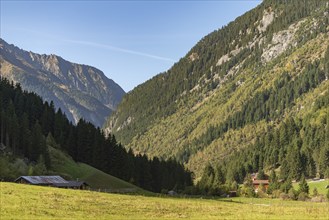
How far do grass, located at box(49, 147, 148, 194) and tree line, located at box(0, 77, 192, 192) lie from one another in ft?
19.0

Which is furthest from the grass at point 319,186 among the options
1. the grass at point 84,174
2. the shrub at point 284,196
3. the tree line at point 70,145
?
the grass at point 84,174

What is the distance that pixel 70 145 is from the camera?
160 m

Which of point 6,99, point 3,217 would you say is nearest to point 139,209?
point 3,217

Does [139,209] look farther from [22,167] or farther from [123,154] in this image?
[123,154]

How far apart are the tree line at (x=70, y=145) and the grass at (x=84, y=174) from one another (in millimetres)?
5802

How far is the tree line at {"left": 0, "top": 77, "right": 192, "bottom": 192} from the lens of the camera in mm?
136625

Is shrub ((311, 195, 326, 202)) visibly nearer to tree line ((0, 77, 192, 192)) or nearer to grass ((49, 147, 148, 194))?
grass ((49, 147, 148, 194))

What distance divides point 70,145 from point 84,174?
1117 inches

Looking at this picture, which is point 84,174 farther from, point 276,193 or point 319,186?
point 319,186

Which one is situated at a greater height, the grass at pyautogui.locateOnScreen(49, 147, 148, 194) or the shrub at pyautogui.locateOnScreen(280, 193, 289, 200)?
the grass at pyautogui.locateOnScreen(49, 147, 148, 194)

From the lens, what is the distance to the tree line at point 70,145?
137m

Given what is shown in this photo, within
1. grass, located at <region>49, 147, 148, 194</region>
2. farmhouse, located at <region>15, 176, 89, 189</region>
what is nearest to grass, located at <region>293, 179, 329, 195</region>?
grass, located at <region>49, 147, 148, 194</region>

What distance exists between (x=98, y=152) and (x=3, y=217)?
387 ft

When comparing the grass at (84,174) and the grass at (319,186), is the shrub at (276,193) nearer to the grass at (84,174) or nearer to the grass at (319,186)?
the grass at (319,186)
